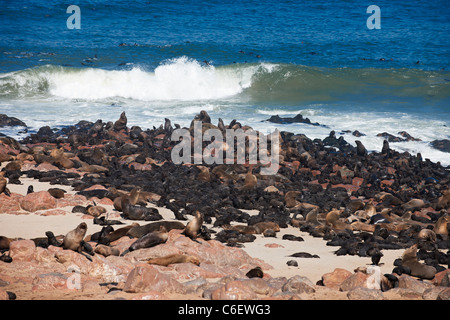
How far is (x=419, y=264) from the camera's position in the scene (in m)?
6.77

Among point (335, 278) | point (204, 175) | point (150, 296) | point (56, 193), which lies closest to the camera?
point (150, 296)

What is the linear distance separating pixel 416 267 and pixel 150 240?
134 inches

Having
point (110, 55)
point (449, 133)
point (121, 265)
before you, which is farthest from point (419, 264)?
point (110, 55)

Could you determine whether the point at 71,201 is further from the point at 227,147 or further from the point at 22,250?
the point at 227,147

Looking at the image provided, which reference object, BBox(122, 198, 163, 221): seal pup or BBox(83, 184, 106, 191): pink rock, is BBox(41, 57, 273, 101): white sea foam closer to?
BBox(83, 184, 106, 191): pink rock

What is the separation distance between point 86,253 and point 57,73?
74.9 ft

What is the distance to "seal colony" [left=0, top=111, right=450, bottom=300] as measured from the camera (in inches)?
282

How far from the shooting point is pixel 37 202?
28.3 feet

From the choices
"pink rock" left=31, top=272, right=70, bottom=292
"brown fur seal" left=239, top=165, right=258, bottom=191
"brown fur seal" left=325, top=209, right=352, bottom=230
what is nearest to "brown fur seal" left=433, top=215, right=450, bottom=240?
"brown fur seal" left=325, top=209, right=352, bottom=230

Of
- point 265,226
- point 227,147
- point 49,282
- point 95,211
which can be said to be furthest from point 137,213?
point 227,147

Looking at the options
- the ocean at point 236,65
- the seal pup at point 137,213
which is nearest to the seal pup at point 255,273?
the seal pup at point 137,213

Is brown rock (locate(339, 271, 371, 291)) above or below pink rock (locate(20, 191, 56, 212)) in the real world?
below

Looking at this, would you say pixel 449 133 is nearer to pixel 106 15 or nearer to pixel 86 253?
pixel 86 253

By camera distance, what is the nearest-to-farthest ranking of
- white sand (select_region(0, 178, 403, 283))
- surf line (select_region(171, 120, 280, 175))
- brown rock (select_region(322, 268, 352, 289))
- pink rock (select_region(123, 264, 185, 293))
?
pink rock (select_region(123, 264, 185, 293)) → brown rock (select_region(322, 268, 352, 289)) → white sand (select_region(0, 178, 403, 283)) → surf line (select_region(171, 120, 280, 175))
